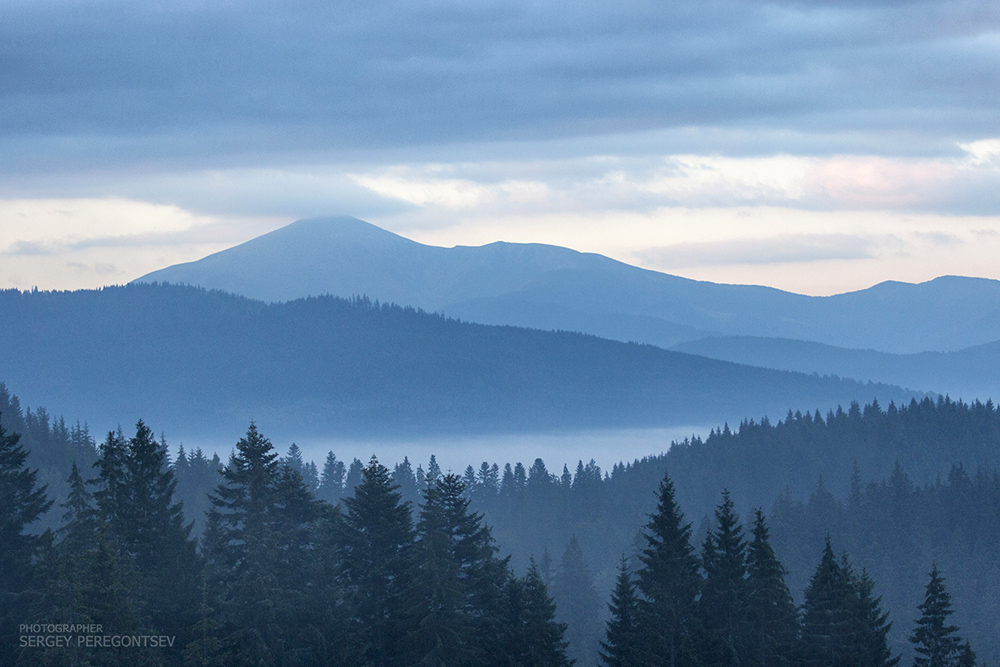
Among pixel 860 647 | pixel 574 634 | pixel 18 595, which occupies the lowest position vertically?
pixel 574 634

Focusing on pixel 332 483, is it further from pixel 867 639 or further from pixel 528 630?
pixel 867 639

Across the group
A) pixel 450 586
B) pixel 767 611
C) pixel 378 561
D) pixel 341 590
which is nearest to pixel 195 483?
pixel 378 561

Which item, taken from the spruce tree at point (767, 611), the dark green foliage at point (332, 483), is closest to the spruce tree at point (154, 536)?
the spruce tree at point (767, 611)

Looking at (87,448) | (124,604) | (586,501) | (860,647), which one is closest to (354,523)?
(124,604)

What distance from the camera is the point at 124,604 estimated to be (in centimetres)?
3975

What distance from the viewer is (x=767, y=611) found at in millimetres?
48406

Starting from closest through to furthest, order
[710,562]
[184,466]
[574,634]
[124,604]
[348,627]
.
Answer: [124,604] → [348,627] → [710,562] → [574,634] → [184,466]

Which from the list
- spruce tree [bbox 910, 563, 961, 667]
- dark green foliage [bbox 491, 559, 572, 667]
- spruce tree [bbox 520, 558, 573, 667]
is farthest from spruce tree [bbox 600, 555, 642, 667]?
spruce tree [bbox 910, 563, 961, 667]

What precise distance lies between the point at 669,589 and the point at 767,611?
397cm

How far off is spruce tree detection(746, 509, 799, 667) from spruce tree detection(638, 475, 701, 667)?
7.57ft

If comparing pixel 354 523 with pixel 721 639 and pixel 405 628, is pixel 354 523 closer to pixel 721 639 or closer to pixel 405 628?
pixel 405 628

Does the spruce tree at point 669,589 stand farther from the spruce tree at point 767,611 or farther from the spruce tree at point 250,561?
the spruce tree at point 250,561

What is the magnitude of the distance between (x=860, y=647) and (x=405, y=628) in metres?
17.8

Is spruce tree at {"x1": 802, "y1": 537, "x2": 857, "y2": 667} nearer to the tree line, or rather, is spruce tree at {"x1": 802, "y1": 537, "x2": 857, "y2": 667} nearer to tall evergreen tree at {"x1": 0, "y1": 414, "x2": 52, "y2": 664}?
the tree line
